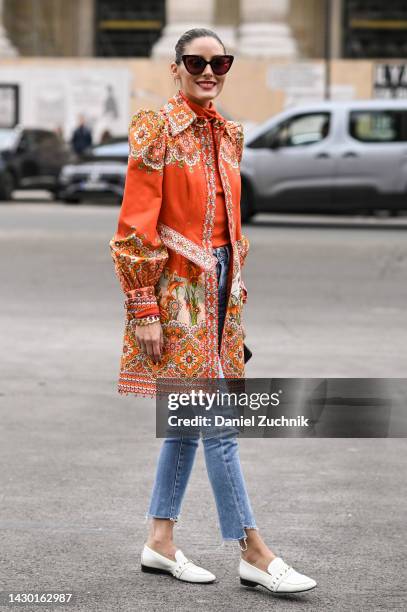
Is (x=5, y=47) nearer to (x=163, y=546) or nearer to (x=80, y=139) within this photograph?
(x=80, y=139)

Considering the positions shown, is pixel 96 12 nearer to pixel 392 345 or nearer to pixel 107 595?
pixel 392 345

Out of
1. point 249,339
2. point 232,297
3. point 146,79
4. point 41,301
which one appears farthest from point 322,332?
point 146,79

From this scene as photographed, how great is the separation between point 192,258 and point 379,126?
17.7 m

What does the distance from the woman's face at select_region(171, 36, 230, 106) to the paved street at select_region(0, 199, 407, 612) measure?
5.11 ft

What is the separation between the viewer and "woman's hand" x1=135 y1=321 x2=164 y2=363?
446cm

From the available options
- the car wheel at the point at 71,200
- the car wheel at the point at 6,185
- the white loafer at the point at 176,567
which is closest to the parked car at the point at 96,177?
the car wheel at the point at 71,200

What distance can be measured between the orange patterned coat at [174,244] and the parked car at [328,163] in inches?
666

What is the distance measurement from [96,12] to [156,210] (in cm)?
4676

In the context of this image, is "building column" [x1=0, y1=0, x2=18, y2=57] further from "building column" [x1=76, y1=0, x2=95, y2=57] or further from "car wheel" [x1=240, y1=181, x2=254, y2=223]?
"car wheel" [x1=240, y1=181, x2=254, y2=223]

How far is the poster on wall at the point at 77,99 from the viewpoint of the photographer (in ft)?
128

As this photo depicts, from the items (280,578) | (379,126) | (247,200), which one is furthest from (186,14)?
(280,578)

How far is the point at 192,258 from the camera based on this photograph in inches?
177

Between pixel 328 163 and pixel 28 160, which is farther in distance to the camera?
pixel 28 160

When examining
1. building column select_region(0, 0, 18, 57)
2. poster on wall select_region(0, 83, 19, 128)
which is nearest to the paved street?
poster on wall select_region(0, 83, 19, 128)
